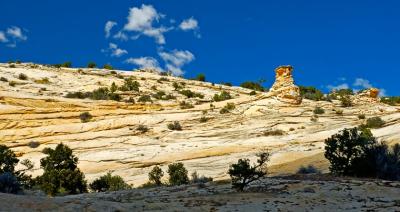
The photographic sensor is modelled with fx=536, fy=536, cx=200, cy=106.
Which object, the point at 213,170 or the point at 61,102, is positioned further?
the point at 61,102

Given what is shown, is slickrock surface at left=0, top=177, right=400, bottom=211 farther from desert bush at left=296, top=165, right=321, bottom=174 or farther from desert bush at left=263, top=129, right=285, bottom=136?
desert bush at left=263, top=129, right=285, bottom=136

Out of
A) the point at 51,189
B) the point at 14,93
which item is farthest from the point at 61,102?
the point at 51,189

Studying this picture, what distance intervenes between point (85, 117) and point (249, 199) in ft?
105

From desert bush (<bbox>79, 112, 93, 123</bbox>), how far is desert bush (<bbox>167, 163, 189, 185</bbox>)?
16.7m

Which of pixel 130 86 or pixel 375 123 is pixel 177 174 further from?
pixel 130 86

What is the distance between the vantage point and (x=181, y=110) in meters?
53.5

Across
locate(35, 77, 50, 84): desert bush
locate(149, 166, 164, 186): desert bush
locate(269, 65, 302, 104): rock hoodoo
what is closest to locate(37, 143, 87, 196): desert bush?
locate(149, 166, 164, 186): desert bush

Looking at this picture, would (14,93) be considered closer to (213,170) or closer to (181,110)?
(181,110)

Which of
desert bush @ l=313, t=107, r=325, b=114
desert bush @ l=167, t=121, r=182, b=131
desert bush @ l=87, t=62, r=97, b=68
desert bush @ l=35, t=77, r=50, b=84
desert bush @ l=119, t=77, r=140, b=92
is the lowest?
desert bush @ l=167, t=121, r=182, b=131

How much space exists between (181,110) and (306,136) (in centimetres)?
1436

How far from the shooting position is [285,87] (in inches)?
2148

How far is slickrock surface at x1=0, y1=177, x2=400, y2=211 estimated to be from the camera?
19344 millimetres

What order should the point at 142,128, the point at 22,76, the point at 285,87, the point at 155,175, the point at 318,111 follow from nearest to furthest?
1. the point at 155,175
2. the point at 142,128
3. the point at 318,111
4. the point at 285,87
5. the point at 22,76

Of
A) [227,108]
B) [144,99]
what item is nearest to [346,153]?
[227,108]
